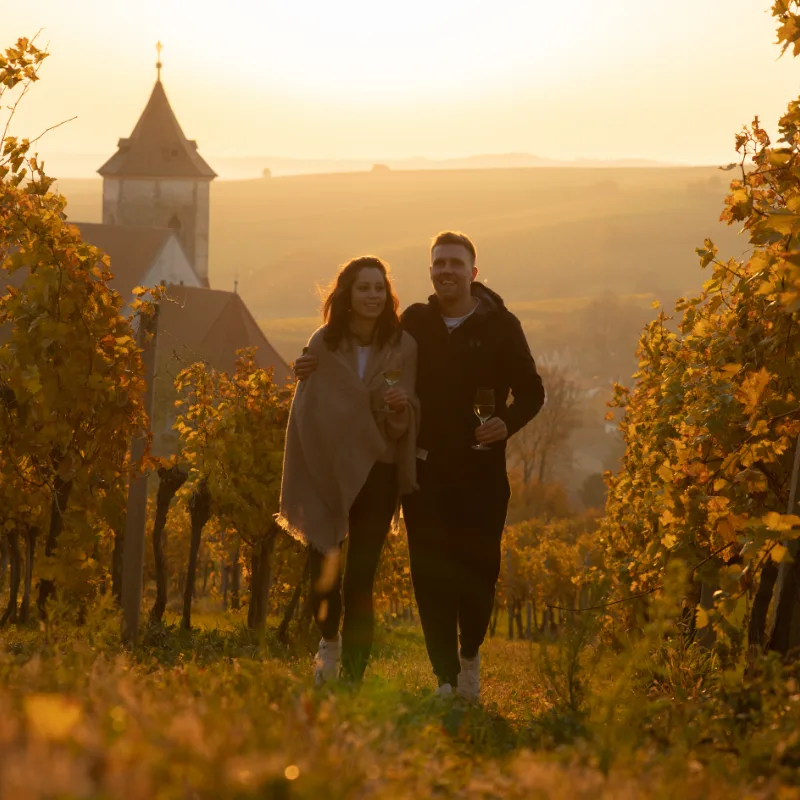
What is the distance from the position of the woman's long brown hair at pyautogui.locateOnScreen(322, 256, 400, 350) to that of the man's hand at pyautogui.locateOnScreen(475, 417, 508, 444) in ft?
1.83

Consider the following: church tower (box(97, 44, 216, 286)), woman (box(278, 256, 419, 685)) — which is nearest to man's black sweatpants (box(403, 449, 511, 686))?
woman (box(278, 256, 419, 685))

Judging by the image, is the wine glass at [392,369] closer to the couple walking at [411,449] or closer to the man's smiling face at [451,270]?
the couple walking at [411,449]

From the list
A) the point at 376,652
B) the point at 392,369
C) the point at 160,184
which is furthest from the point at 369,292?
the point at 160,184

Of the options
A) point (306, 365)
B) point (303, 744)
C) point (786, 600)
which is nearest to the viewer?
point (303, 744)

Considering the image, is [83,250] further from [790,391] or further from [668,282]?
[668,282]

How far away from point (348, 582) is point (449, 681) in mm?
658

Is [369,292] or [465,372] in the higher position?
[369,292]

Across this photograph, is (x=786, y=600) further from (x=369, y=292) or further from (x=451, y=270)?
(x=369, y=292)

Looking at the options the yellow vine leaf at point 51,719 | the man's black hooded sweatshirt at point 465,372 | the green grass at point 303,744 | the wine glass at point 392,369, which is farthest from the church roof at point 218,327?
the yellow vine leaf at point 51,719

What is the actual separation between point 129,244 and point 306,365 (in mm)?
44635

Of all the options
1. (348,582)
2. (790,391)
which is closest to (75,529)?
(348,582)

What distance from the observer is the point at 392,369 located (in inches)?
194

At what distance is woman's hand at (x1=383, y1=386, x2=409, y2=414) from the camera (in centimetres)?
487

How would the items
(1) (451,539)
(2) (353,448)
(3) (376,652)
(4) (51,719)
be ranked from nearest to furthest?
(4) (51,719) < (2) (353,448) < (1) (451,539) < (3) (376,652)
